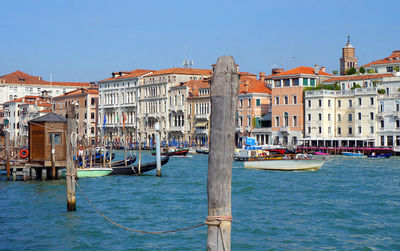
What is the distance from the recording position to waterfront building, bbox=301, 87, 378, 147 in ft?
133

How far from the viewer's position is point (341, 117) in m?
42.7

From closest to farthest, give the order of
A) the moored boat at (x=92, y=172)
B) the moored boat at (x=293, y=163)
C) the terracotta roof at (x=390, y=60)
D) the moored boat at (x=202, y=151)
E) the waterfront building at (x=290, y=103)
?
1. the moored boat at (x=92, y=172)
2. the moored boat at (x=293, y=163)
3. the waterfront building at (x=290, y=103)
4. the moored boat at (x=202, y=151)
5. the terracotta roof at (x=390, y=60)

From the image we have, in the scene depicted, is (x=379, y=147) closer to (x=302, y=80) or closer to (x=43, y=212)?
(x=302, y=80)

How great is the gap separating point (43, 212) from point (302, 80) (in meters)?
33.2

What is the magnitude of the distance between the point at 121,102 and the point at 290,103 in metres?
21.7

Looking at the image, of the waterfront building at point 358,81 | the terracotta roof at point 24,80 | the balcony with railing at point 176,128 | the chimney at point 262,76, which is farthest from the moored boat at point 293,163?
the terracotta roof at point 24,80

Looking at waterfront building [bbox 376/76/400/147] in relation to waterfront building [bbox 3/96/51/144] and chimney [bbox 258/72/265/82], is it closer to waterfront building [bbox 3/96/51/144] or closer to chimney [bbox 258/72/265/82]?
chimney [bbox 258/72/265/82]

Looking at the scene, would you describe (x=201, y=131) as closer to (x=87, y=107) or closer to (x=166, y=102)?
(x=166, y=102)

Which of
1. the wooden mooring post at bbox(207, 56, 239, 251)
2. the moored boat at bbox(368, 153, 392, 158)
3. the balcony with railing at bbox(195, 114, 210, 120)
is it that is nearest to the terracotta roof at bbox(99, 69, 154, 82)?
the balcony with railing at bbox(195, 114, 210, 120)

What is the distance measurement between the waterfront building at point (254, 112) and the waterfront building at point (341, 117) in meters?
4.34

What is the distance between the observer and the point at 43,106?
64.2 metres

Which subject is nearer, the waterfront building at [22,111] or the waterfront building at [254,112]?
the waterfront building at [254,112]

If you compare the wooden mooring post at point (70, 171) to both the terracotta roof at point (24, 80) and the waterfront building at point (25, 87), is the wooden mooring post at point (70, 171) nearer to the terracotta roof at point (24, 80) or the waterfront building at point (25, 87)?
the waterfront building at point (25, 87)

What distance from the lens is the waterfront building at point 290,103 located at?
44.4m
